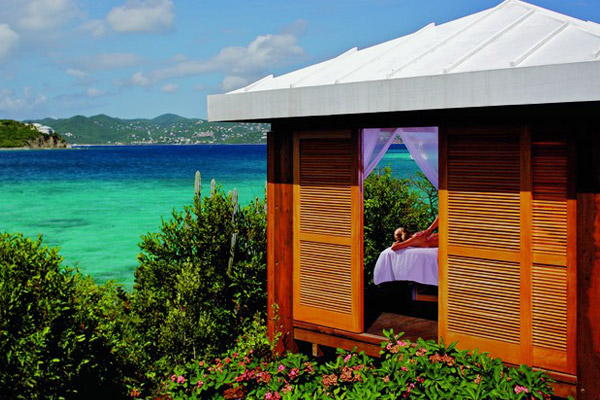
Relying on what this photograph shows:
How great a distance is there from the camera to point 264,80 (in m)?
7.30

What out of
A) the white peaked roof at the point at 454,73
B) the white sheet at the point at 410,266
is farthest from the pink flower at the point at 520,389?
the white sheet at the point at 410,266

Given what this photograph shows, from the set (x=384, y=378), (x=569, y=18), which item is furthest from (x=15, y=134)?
(x=384, y=378)

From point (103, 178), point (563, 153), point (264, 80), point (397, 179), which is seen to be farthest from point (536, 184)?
point (103, 178)

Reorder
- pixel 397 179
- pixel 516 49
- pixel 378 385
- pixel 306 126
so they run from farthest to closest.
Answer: pixel 397 179 → pixel 306 126 → pixel 516 49 → pixel 378 385

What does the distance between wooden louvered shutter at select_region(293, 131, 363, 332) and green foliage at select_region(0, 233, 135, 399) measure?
7.29 ft

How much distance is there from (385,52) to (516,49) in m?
1.73

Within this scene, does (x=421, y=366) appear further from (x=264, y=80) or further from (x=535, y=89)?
(x=264, y=80)

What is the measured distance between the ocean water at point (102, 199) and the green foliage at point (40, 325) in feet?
14.3

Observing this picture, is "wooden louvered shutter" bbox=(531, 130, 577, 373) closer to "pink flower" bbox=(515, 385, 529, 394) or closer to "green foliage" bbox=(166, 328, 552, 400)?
"green foliage" bbox=(166, 328, 552, 400)

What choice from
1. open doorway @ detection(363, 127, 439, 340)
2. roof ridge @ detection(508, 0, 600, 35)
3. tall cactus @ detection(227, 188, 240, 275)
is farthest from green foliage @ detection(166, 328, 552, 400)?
roof ridge @ detection(508, 0, 600, 35)

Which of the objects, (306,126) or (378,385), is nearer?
(378,385)

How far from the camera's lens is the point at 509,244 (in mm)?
5328

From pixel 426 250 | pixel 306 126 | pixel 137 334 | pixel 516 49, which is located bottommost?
pixel 137 334

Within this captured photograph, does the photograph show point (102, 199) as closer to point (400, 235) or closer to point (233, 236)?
point (233, 236)
